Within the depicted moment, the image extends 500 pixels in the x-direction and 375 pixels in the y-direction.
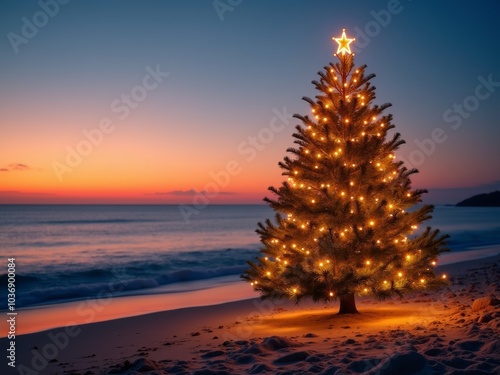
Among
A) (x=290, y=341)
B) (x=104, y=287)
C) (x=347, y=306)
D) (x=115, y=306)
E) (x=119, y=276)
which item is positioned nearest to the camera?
(x=290, y=341)

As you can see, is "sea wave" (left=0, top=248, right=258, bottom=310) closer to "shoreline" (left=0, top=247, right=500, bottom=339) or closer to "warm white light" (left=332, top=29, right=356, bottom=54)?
"shoreline" (left=0, top=247, right=500, bottom=339)

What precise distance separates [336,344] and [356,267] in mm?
2150

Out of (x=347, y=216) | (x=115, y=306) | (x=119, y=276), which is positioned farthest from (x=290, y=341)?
(x=119, y=276)

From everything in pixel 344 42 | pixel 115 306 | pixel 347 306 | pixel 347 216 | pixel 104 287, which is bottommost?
pixel 347 306

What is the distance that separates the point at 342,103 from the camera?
9391 millimetres

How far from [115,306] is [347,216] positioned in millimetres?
8380

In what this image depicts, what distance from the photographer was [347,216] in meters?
8.98

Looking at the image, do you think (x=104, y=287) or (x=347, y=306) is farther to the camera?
(x=104, y=287)

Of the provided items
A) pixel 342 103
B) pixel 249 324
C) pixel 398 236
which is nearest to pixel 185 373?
pixel 249 324

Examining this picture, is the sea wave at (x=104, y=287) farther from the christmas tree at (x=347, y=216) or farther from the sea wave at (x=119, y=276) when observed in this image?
the christmas tree at (x=347, y=216)

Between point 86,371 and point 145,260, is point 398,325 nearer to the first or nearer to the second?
point 86,371

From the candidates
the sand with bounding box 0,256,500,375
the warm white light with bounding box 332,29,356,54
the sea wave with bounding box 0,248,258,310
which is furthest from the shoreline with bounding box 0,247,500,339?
the warm white light with bounding box 332,29,356,54

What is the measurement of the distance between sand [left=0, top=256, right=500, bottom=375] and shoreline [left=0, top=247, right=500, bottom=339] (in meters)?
1.01

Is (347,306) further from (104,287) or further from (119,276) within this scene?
(119,276)
